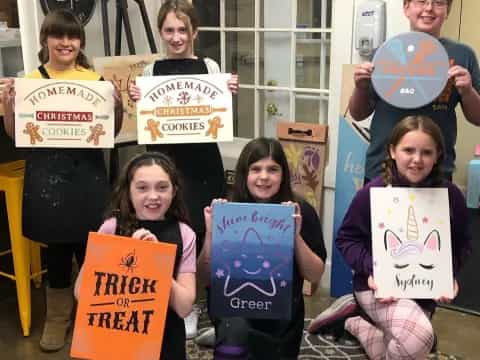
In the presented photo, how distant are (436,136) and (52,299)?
4.96 feet

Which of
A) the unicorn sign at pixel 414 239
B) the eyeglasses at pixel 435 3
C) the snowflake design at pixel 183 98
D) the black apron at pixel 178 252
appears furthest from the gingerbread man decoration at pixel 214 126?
the eyeglasses at pixel 435 3

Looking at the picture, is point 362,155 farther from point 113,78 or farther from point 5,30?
point 5,30

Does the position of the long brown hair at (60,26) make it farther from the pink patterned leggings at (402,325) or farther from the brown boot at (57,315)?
the pink patterned leggings at (402,325)

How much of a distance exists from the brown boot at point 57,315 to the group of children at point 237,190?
0.18 metres

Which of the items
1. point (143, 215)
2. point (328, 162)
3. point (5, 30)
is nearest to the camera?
point (143, 215)

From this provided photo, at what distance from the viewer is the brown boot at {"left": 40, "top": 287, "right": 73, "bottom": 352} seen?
2.29 meters

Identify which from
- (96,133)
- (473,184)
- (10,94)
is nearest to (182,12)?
(96,133)

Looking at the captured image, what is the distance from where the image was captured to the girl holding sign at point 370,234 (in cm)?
168

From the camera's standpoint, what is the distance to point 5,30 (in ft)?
9.60

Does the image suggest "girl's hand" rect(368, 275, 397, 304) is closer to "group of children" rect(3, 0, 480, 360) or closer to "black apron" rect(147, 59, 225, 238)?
"group of children" rect(3, 0, 480, 360)

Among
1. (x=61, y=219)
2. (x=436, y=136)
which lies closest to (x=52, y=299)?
(x=61, y=219)

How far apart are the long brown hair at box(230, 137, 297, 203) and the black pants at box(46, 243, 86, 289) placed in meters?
0.76

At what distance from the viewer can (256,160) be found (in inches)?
68.2

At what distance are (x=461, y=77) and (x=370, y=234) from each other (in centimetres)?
53
